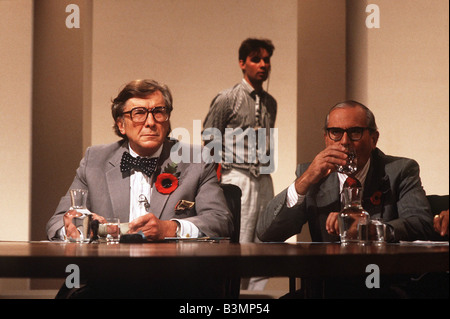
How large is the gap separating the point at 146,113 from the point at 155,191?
0.43 m

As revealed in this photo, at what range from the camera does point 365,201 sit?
108 inches

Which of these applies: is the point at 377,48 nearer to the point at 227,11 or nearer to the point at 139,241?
the point at 227,11

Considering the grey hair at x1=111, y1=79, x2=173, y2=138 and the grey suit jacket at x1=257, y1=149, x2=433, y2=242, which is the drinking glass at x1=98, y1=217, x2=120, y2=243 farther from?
the grey hair at x1=111, y1=79, x2=173, y2=138

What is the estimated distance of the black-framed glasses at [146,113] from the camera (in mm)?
3023

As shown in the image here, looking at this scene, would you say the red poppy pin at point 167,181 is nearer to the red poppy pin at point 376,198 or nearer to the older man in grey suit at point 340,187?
the older man in grey suit at point 340,187

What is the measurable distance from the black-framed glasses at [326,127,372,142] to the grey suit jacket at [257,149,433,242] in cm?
16

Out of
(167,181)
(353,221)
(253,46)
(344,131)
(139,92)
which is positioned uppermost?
(253,46)

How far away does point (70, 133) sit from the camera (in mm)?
5422

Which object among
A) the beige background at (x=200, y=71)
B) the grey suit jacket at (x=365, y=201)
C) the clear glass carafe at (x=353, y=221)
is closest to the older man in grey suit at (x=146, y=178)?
the grey suit jacket at (x=365, y=201)

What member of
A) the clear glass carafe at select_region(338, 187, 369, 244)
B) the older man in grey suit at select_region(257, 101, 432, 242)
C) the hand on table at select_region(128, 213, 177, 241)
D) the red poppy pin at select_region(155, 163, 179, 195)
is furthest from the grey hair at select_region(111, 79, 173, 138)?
the clear glass carafe at select_region(338, 187, 369, 244)

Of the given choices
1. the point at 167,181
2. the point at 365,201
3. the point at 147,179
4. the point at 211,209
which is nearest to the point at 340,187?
the point at 365,201

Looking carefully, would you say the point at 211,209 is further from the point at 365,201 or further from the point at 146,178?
the point at 365,201

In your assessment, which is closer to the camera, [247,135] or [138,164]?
[138,164]
